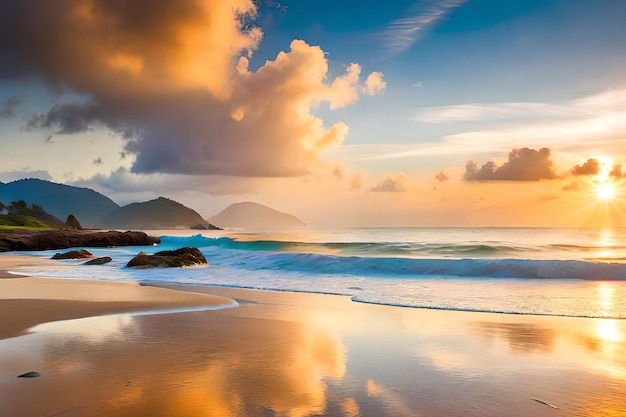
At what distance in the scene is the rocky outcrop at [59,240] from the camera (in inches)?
2031

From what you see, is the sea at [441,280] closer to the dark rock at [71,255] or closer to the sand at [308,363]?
the sand at [308,363]

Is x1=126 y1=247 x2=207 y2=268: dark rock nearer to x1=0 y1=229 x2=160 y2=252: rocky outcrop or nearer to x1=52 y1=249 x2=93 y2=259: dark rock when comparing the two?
x1=52 y1=249 x2=93 y2=259: dark rock

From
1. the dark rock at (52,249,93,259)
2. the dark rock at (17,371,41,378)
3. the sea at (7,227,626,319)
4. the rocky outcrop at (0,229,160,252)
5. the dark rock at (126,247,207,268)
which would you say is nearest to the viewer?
the dark rock at (17,371,41,378)

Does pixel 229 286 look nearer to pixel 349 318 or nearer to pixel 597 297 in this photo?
pixel 349 318

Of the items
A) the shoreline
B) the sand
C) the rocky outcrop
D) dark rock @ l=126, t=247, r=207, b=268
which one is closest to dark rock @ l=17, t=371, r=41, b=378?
the sand

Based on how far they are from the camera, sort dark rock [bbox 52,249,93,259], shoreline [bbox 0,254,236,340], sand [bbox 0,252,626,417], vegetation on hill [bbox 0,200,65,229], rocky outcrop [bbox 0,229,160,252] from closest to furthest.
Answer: sand [bbox 0,252,626,417]
shoreline [bbox 0,254,236,340]
dark rock [bbox 52,249,93,259]
rocky outcrop [bbox 0,229,160,252]
vegetation on hill [bbox 0,200,65,229]

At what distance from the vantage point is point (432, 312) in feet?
39.9

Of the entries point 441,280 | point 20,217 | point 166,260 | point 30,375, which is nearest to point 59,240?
point 166,260

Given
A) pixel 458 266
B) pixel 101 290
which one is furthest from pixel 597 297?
pixel 101 290

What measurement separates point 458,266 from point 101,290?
17.4m

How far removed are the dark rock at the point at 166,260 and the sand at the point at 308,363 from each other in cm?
1501

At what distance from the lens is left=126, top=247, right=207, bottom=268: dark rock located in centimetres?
2733

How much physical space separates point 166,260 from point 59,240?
116ft

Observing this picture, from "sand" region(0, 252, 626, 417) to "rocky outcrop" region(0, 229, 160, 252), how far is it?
45.9 m
